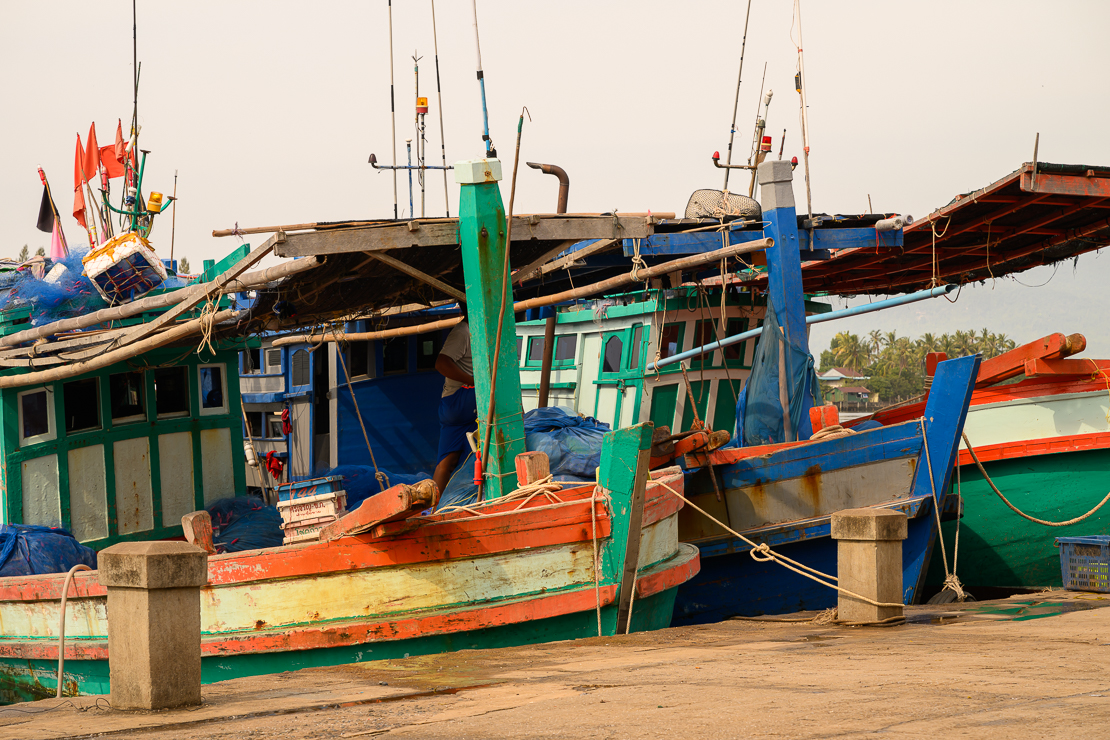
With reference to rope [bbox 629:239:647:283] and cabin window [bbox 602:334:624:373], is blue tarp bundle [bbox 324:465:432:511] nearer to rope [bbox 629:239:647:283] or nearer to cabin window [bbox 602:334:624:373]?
rope [bbox 629:239:647:283]

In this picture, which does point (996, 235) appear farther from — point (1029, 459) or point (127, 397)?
point (127, 397)

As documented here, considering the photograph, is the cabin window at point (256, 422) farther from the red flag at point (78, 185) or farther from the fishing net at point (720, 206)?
the fishing net at point (720, 206)

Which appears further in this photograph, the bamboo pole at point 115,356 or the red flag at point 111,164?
the red flag at point 111,164

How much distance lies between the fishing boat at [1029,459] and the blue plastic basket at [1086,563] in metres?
1.22

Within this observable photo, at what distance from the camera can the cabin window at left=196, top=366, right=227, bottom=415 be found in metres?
9.77

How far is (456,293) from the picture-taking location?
23.8ft

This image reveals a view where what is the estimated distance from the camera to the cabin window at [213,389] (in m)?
9.77

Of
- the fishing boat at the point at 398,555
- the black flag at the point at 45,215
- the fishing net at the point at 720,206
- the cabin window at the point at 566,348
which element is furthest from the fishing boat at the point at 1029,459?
the black flag at the point at 45,215

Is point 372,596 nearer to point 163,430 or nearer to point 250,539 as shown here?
point 250,539

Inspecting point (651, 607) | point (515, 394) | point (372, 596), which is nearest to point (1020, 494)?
point (651, 607)

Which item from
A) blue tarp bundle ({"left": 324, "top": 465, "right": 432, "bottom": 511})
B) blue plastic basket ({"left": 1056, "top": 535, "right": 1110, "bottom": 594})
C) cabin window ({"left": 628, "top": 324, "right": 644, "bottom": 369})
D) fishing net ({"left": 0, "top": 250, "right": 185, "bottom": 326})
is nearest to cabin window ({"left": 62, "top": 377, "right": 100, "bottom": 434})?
fishing net ({"left": 0, "top": 250, "right": 185, "bottom": 326})

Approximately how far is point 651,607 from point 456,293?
2.82 m

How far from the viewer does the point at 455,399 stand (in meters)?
8.38

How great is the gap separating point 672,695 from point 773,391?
19.2 ft
